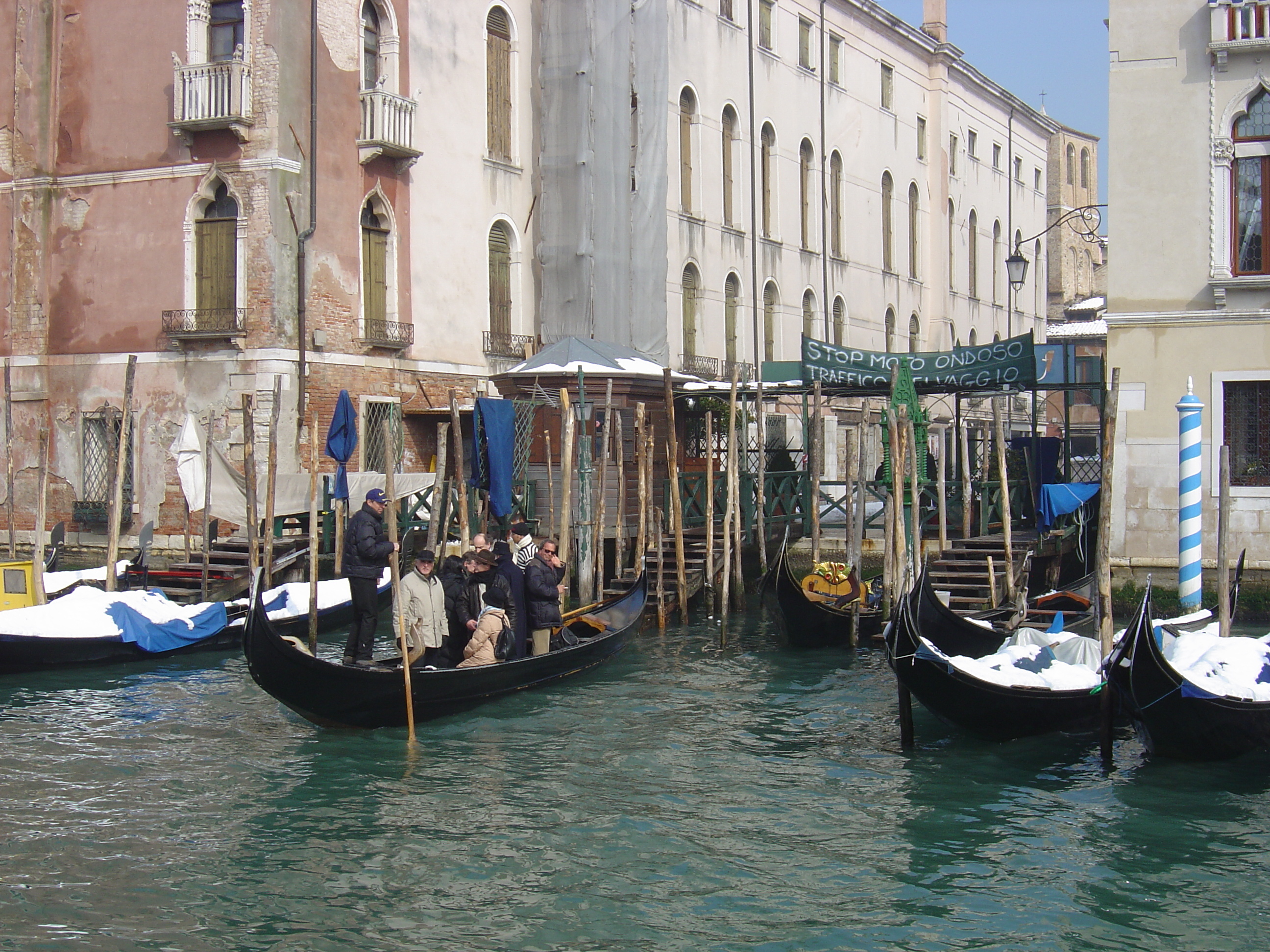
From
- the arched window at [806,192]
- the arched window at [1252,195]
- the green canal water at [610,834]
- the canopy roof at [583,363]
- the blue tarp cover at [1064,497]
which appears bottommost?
the green canal water at [610,834]

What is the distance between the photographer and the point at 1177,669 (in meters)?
8.05

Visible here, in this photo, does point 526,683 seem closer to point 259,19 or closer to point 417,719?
point 417,719

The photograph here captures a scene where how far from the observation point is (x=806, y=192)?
25.0 metres

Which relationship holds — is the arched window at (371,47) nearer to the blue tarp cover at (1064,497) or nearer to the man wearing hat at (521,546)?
the man wearing hat at (521,546)

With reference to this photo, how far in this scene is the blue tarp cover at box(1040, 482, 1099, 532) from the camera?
14477mm

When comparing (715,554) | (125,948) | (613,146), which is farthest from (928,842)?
(613,146)

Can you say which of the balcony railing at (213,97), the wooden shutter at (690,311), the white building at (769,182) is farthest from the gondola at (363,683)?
the wooden shutter at (690,311)

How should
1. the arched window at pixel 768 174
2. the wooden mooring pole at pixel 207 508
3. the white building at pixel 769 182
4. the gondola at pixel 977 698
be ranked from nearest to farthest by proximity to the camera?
the gondola at pixel 977 698 < the wooden mooring pole at pixel 207 508 < the white building at pixel 769 182 < the arched window at pixel 768 174

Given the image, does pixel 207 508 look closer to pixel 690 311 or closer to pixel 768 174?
pixel 690 311

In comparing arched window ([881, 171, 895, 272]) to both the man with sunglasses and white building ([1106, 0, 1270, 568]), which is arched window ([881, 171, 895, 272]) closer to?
white building ([1106, 0, 1270, 568])

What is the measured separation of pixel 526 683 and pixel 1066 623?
4.52 meters

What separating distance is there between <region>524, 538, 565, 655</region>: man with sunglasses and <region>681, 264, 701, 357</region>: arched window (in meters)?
10.6

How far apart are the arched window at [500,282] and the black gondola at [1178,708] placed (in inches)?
492

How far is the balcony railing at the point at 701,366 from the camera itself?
20.8 m
